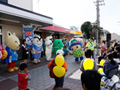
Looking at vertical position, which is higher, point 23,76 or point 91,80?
point 91,80

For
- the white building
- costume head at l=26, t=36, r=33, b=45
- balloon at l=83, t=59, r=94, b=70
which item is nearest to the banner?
costume head at l=26, t=36, r=33, b=45

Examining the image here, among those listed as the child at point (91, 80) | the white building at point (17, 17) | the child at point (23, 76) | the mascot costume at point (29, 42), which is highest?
the white building at point (17, 17)

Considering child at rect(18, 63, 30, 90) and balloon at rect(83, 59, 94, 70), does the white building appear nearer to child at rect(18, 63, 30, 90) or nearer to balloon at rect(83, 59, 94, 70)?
child at rect(18, 63, 30, 90)

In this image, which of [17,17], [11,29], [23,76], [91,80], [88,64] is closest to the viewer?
[91,80]

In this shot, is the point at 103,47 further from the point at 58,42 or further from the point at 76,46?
the point at 58,42

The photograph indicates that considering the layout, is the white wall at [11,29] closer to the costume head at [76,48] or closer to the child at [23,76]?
the costume head at [76,48]

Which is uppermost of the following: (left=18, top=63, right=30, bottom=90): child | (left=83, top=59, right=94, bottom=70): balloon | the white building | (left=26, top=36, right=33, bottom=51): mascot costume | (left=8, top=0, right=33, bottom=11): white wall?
(left=8, top=0, right=33, bottom=11): white wall

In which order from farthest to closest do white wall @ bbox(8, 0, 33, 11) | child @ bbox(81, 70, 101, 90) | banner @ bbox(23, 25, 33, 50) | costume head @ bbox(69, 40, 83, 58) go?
1. white wall @ bbox(8, 0, 33, 11)
2. costume head @ bbox(69, 40, 83, 58)
3. banner @ bbox(23, 25, 33, 50)
4. child @ bbox(81, 70, 101, 90)

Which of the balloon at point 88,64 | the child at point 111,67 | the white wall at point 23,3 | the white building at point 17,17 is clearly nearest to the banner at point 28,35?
the white building at point 17,17

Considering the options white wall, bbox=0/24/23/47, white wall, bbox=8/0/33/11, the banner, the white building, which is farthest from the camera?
white wall, bbox=8/0/33/11

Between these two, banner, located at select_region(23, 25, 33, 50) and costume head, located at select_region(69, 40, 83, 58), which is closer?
banner, located at select_region(23, 25, 33, 50)

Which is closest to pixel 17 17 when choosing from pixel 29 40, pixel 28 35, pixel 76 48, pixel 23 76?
pixel 28 35

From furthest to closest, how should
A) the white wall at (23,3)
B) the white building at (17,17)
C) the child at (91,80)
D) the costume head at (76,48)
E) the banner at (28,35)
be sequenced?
the white wall at (23,3) < the costume head at (76,48) < the banner at (28,35) < the white building at (17,17) < the child at (91,80)

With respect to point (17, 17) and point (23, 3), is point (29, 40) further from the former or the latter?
point (23, 3)
